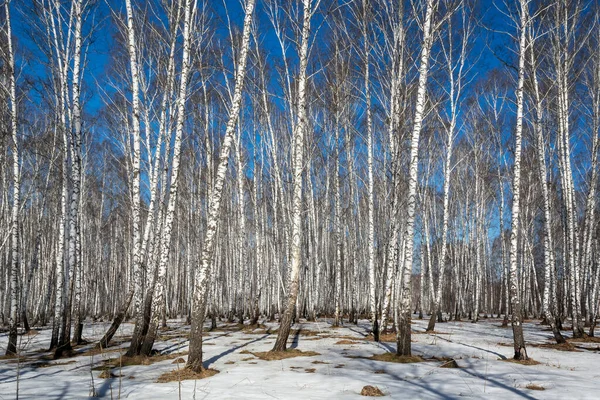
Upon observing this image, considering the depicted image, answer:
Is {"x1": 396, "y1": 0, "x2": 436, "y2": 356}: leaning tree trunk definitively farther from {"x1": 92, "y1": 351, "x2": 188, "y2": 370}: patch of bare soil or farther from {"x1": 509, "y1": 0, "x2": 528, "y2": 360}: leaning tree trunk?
{"x1": 92, "y1": 351, "x2": 188, "y2": 370}: patch of bare soil

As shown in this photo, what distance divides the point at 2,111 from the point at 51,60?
8.65 feet

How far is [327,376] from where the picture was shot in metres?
6.61

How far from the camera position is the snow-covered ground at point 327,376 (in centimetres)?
557

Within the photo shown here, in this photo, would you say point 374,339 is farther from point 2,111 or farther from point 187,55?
point 2,111

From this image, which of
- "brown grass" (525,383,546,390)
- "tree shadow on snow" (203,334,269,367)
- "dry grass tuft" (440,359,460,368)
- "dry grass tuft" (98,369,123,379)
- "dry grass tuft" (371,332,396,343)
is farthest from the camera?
"dry grass tuft" (371,332,396,343)

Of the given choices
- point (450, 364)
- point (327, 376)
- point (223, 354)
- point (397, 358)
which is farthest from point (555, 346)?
point (223, 354)

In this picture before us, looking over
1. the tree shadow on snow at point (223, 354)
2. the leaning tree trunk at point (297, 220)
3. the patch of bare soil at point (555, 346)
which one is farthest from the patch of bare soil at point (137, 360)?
the patch of bare soil at point (555, 346)

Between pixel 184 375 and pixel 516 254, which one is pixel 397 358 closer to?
pixel 516 254

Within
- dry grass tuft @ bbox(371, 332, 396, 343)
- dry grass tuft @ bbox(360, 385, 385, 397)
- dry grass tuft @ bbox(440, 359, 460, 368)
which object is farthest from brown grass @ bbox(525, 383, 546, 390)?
dry grass tuft @ bbox(371, 332, 396, 343)

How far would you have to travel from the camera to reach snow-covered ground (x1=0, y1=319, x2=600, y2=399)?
18.3 ft

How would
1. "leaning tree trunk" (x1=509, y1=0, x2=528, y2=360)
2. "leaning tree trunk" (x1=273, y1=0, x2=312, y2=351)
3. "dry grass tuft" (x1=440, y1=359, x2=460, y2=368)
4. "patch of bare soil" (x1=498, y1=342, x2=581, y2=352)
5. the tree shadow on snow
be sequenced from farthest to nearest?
"patch of bare soil" (x1=498, y1=342, x2=581, y2=352) → "leaning tree trunk" (x1=273, y1=0, x2=312, y2=351) → "leaning tree trunk" (x1=509, y1=0, x2=528, y2=360) → the tree shadow on snow → "dry grass tuft" (x1=440, y1=359, x2=460, y2=368)

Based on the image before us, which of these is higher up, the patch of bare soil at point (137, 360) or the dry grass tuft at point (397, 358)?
the dry grass tuft at point (397, 358)

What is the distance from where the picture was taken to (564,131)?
14.3 meters

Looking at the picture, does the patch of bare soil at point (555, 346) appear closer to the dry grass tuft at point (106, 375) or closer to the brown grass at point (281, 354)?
the brown grass at point (281, 354)
